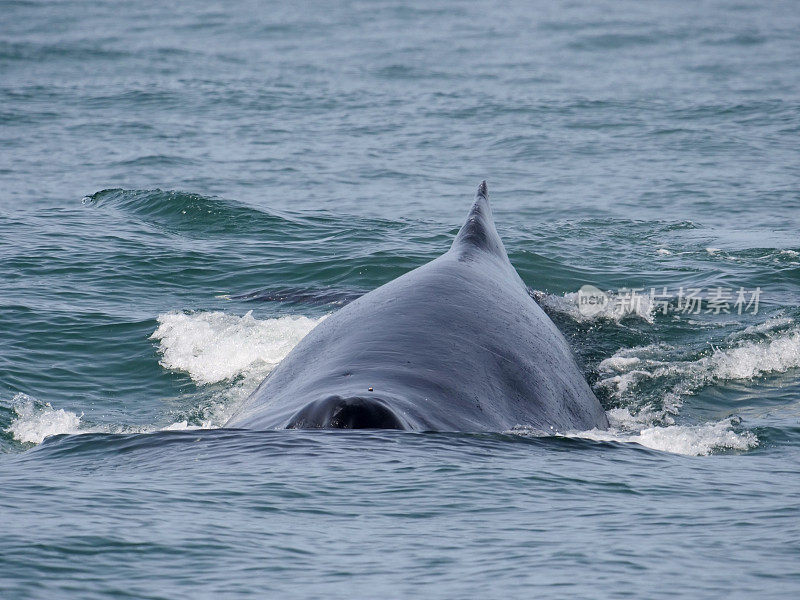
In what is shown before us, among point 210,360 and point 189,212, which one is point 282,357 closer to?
point 210,360

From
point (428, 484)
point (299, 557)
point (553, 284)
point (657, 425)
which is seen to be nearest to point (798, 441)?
point (657, 425)

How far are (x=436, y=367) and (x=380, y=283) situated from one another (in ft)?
29.9

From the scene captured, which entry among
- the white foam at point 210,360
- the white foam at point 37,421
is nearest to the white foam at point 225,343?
the white foam at point 210,360

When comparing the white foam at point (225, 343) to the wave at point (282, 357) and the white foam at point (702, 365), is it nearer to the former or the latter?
the wave at point (282, 357)

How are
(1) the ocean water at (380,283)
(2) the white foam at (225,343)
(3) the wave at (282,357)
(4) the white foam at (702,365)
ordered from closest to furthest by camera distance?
(1) the ocean water at (380,283), (3) the wave at (282,357), (4) the white foam at (702,365), (2) the white foam at (225,343)

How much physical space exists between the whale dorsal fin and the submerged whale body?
0.24 m

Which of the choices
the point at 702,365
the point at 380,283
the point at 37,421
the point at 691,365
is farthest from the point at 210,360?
the point at 702,365

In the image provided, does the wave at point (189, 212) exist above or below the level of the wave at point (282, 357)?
above

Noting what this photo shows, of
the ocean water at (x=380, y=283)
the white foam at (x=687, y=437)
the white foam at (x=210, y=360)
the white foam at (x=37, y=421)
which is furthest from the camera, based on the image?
the white foam at (x=210, y=360)

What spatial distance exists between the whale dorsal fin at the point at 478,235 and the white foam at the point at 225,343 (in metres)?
2.75

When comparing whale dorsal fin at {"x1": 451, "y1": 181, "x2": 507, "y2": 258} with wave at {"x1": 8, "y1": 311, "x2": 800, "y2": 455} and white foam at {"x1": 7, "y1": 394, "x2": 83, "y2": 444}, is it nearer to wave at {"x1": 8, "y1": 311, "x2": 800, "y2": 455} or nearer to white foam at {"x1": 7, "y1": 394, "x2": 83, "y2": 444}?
wave at {"x1": 8, "y1": 311, "x2": 800, "y2": 455}

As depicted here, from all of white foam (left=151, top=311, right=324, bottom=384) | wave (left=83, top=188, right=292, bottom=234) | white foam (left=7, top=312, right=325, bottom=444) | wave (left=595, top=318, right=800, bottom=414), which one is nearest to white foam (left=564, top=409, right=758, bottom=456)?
wave (left=595, top=318, right=800, bottom=414)

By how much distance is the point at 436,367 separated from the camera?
8.95m

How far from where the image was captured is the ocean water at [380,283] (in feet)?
21.5
